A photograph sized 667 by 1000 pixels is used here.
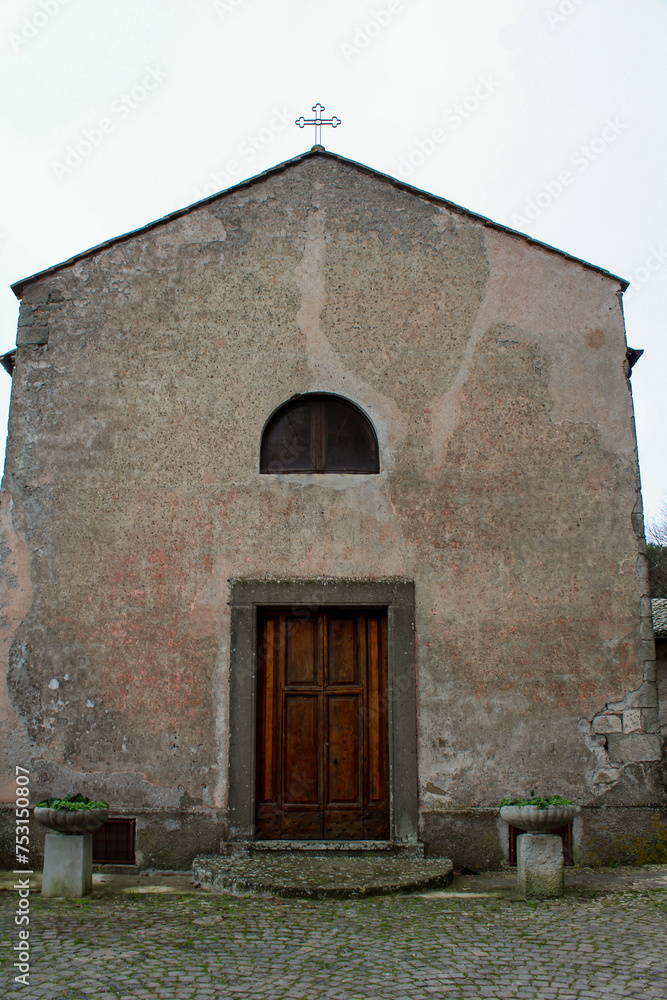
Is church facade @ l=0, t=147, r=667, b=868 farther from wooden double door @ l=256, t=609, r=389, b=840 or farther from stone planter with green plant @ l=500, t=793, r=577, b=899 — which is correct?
stone planter with green plant @ l=500, t=793, r=577, b=899

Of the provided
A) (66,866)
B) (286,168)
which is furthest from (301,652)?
(286,168)

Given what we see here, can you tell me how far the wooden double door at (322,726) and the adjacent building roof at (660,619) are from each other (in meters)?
4.40

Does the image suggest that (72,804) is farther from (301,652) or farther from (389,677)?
(389,677)

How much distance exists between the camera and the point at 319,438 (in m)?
7.26

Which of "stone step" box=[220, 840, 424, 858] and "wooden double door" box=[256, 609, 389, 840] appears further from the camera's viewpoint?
"wooden double door" box=[256, 609, 389, 840]

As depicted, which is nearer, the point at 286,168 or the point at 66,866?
the point at 66,866

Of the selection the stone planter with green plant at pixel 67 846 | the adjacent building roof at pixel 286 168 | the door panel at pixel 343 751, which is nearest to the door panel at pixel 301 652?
the door panel at pixel 343 751

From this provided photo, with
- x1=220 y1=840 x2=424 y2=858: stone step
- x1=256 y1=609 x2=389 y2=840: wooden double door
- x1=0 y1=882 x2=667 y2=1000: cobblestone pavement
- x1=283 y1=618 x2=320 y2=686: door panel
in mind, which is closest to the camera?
x1=0 y1=882 x2=667 y2=1000: cobblestone pavement

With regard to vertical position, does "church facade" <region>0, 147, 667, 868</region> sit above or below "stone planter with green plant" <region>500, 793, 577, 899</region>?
above

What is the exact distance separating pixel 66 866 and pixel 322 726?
7.50ft

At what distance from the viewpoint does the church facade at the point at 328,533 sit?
21.7 feet

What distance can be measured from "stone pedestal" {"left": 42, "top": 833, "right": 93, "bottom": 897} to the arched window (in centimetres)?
340

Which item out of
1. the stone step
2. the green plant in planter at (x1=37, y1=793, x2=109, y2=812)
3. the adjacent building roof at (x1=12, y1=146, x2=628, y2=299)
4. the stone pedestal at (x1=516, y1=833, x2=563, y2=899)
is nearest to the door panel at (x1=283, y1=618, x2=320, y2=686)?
the stone step

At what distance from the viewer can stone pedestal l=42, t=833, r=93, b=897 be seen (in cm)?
564
